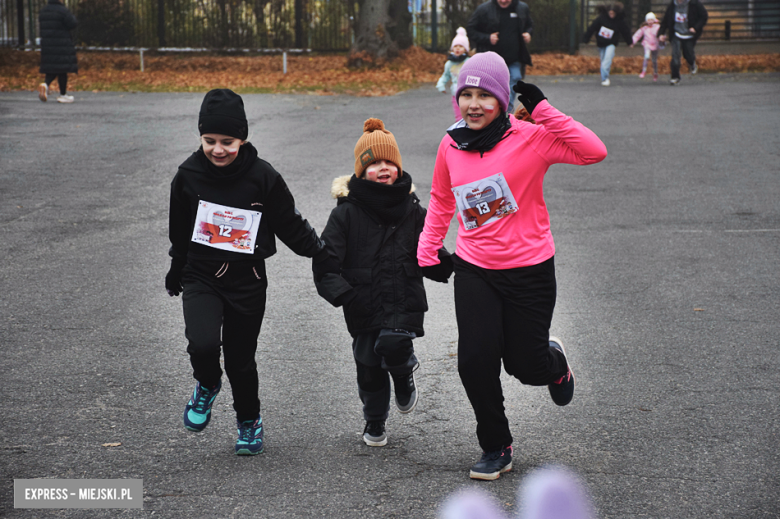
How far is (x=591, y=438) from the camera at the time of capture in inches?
163

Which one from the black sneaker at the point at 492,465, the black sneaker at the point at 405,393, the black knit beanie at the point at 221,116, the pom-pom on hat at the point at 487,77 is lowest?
the black sneaker at the point at 492,465

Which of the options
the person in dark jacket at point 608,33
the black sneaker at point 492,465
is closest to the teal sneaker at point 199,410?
the black sneaker at point 492,465

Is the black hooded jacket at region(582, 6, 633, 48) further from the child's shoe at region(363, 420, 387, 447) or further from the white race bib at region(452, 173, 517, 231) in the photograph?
the child's shoe at region(363, 420, 387, 447)

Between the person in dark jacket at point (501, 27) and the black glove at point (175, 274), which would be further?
the person in dark jacket at point (501, 27)

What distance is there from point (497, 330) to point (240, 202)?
1.33 m

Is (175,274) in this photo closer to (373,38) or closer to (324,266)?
(324,266)

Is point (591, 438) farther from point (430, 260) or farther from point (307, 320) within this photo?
point (307, 320)

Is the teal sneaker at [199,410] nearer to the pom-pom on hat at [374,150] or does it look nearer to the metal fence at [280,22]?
the pom-pom on hat at [374,150]

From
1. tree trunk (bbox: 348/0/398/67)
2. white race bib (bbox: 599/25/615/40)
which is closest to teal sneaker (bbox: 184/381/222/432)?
white race bib (bbox: 599/25/615/40)

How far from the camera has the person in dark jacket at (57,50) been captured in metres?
16.6

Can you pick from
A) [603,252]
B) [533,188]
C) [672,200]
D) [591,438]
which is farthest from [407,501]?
[672,200]

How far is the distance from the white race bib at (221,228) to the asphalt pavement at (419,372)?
102cm

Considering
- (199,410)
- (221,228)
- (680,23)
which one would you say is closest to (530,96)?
(221,228)

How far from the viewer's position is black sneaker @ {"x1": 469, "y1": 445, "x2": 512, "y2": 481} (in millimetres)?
3705
